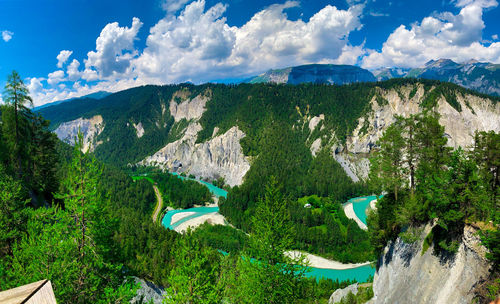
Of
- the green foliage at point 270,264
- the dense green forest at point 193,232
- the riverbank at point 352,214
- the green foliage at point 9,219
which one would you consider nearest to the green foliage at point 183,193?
the dense green forest at point 193,232

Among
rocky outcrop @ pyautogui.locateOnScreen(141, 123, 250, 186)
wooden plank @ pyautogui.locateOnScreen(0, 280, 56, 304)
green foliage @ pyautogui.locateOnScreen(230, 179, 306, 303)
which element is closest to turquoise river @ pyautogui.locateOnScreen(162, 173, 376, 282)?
rocky outcrop @ pyautogui.locateOnScreen(141, 123, 250, 186)

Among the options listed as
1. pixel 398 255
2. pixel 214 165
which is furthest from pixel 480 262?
pixel 214 165

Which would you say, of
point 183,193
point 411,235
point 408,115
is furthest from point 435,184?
point 408,115

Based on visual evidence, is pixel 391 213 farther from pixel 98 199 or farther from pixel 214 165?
pixel 214 165

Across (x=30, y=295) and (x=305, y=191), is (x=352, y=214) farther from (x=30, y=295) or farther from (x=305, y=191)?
(x=30, y=295)

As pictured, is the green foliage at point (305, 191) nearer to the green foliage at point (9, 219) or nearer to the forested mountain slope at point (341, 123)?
the forested mountain slope at point (341, 123)
